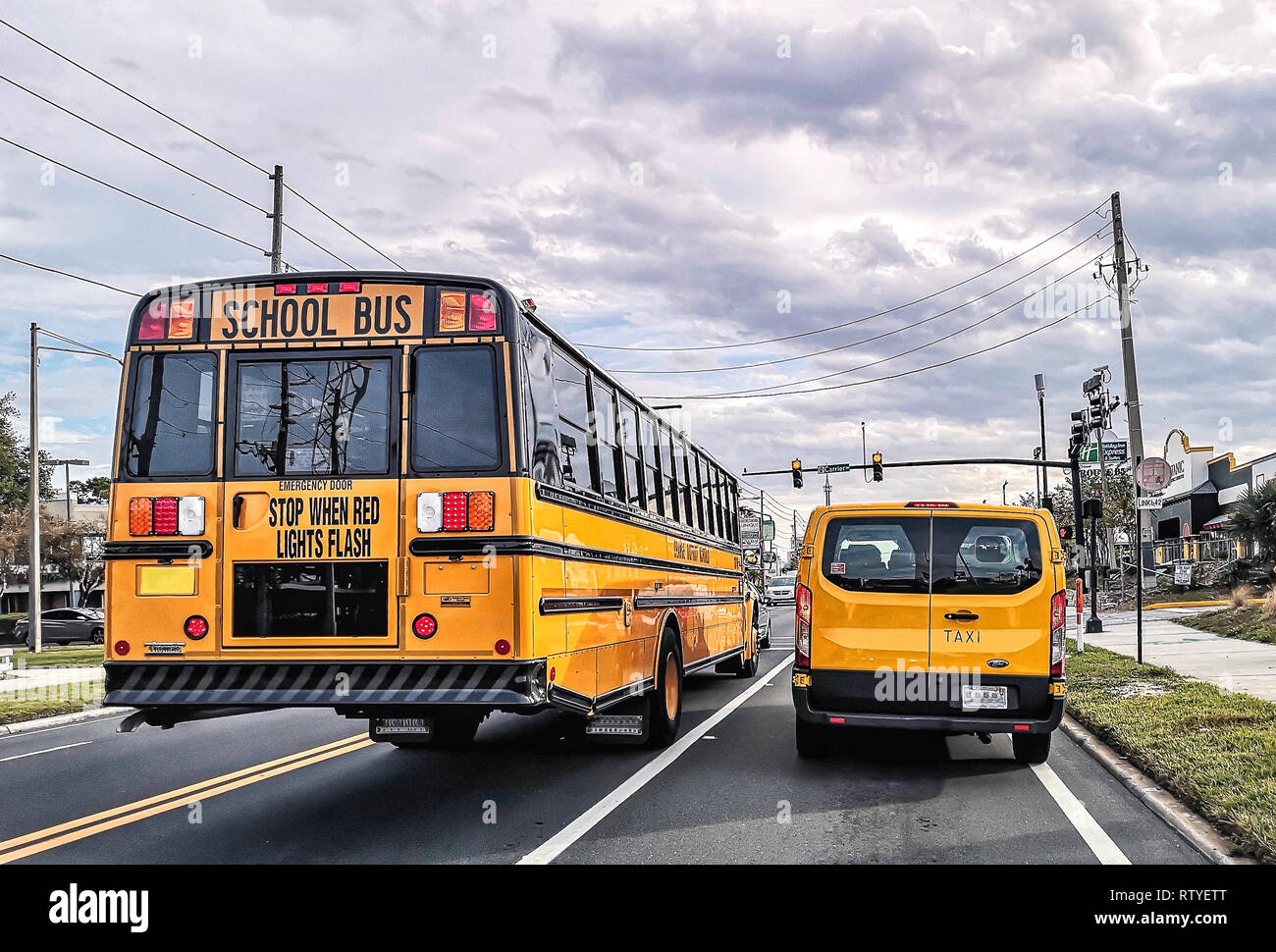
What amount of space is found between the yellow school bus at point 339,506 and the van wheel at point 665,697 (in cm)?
271

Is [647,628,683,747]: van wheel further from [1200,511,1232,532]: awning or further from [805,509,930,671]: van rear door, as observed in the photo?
[1200,511,1232,532]: awning

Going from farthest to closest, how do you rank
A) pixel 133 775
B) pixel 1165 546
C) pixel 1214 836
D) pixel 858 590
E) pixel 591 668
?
1. pixel 1165 546
2. pixel 133 775
3. pixel 858 590
4. pixel 591 668
5. pixel 1214 836

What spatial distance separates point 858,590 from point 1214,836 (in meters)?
3.07

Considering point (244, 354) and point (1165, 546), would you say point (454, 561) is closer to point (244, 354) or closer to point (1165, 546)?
point (244, 354)

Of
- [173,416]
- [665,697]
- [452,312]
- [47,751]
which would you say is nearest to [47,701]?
[47,751]

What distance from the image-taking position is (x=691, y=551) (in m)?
13.4

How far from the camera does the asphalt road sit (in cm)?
662

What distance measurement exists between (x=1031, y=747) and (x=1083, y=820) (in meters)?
2.02

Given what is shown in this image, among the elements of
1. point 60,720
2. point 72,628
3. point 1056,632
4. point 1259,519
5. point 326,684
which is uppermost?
point 1259,519

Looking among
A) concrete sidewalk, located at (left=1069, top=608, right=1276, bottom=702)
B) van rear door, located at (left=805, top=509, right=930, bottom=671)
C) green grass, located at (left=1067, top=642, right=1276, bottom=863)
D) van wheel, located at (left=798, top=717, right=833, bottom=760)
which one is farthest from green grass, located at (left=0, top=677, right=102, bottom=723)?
concrete sidewalk, located at (left=1069, top=608, right=1276, bottom=702)

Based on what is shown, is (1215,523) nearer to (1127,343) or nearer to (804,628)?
(1127,343)

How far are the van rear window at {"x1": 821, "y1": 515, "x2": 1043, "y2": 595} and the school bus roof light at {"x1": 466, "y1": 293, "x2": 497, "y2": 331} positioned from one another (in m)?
3.49

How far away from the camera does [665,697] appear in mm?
10711
